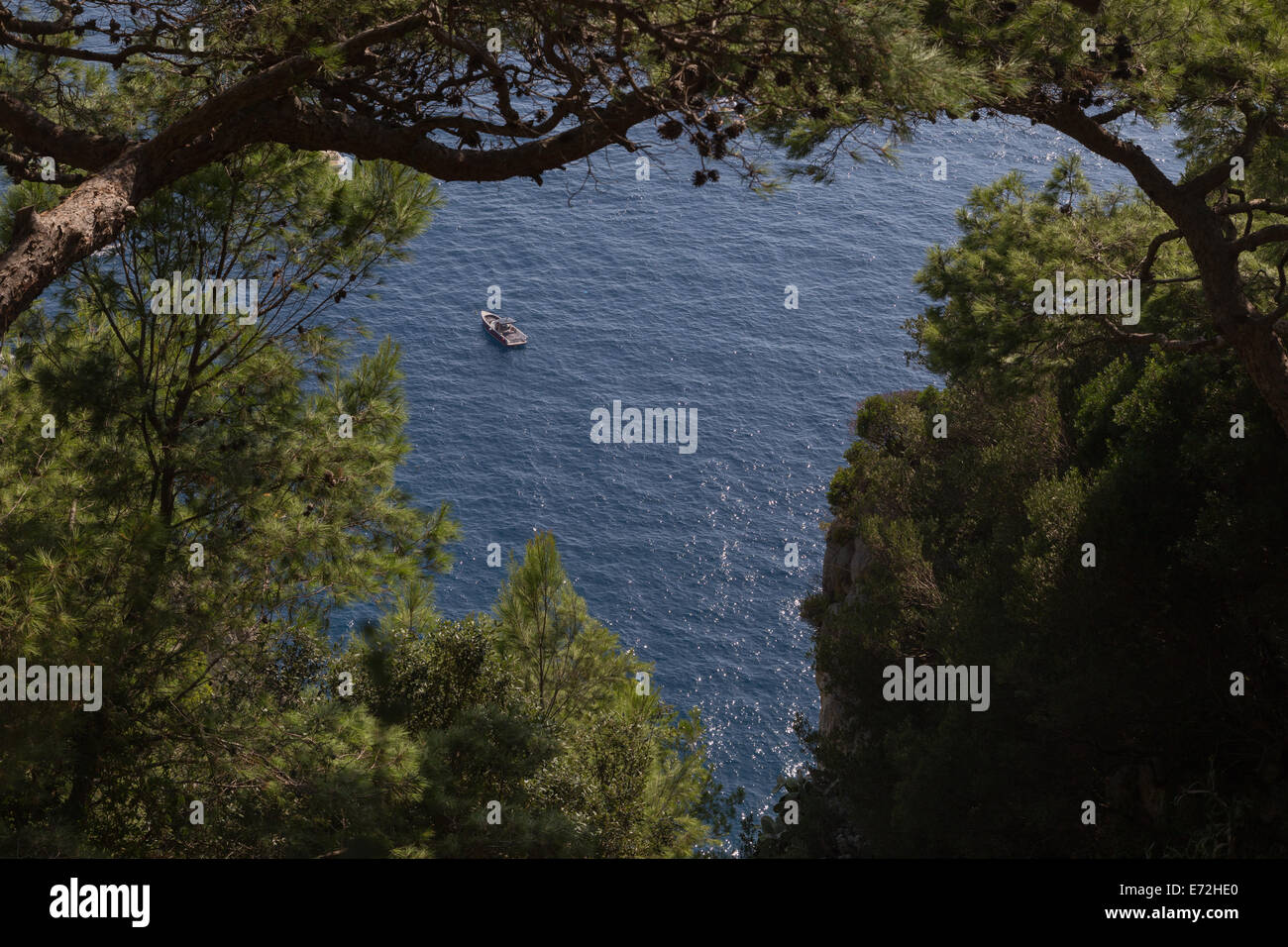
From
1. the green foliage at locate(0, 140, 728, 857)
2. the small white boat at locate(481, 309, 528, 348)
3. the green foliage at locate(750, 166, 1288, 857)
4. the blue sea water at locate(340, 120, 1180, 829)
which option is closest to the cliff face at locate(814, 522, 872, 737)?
the green foliage at locate(750, 166, 1288, 857)

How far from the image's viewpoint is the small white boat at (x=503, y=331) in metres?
60.7

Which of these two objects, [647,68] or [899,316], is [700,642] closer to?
[899,316]

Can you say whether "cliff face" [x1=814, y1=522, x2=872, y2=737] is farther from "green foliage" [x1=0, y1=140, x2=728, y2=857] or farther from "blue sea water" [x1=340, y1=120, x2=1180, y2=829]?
"blue sea water" [x1=340, y1=120, x2=1180, y2=829]

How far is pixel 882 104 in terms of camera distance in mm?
6531

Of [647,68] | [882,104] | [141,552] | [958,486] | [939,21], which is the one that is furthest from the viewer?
[958,486]

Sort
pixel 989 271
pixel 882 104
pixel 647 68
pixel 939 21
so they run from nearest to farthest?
pixel 882 104
pixel 647 68
pixel 939 21
pixel 989 271

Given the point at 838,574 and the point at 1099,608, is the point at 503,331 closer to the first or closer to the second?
the point at 838,574

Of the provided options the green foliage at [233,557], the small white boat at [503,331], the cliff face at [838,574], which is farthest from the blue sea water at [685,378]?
the green foliage at [233,557]

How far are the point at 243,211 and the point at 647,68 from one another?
421cm

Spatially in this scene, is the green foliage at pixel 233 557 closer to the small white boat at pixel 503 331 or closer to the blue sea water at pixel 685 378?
the blue sea water at pixel 685 378

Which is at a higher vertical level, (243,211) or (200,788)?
(243,211)

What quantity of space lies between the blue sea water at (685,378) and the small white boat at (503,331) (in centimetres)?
57

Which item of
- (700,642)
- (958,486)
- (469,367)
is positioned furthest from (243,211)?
(469,367)

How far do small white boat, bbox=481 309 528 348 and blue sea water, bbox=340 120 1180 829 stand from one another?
567mm
